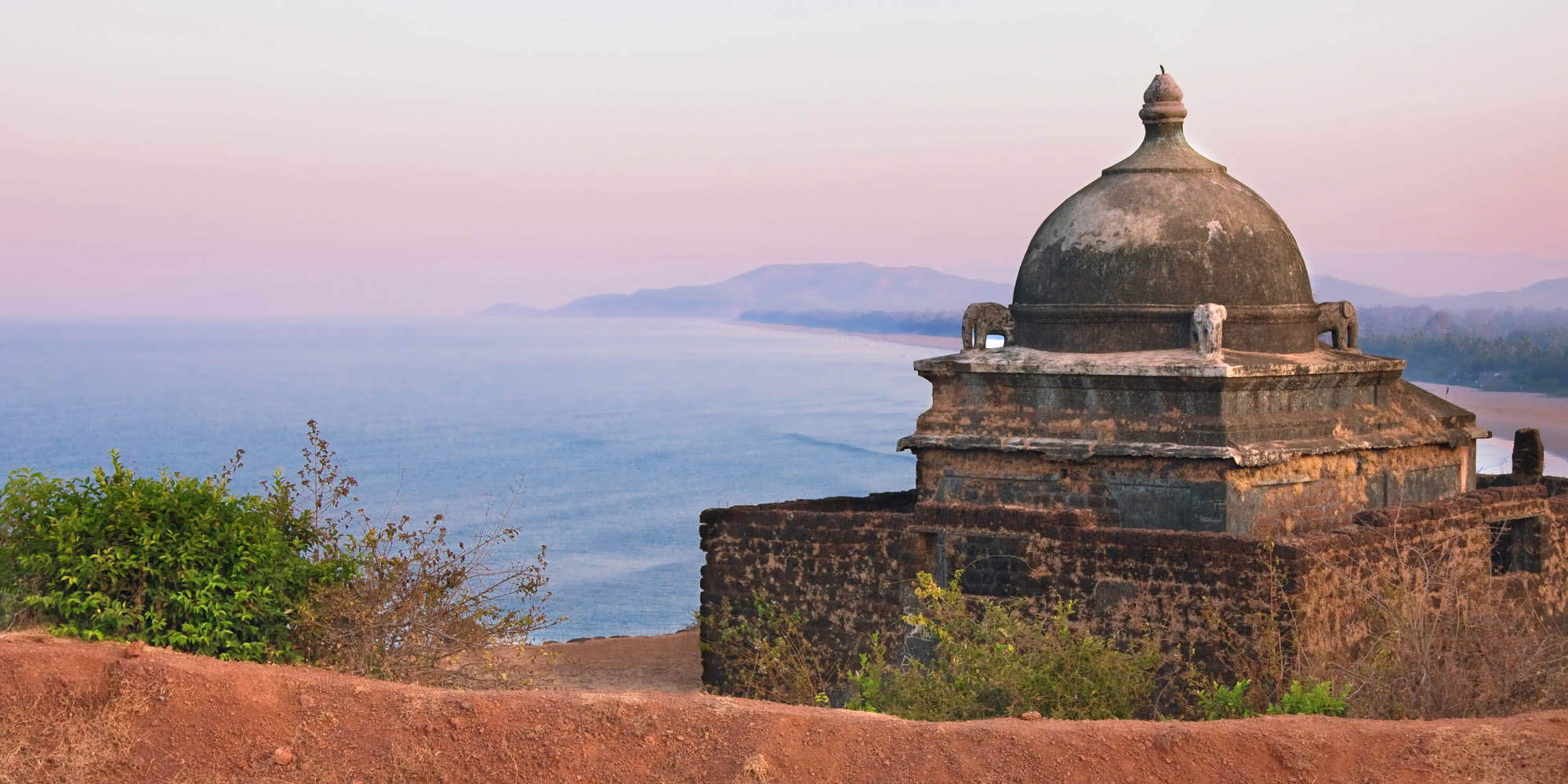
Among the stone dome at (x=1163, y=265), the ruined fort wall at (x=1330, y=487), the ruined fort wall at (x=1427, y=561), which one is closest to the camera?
the ruined fort wall at (x=1427, y=561)

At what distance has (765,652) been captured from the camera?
1348cm

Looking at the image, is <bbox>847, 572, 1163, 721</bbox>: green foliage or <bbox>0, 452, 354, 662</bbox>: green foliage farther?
<bbox>847, 572, 1163, 721</bbox>: green foliage

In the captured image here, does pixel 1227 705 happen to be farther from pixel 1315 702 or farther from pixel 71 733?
pixel 71 733

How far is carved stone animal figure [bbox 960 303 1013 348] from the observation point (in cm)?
1401

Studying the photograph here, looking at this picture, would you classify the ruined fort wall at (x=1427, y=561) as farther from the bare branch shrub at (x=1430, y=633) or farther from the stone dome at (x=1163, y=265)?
the stone dome at (x=1163, y=265)

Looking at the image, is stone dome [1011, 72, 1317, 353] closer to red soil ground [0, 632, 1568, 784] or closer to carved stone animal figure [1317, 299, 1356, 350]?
carved stone animal figure [1317, 299, 1356, 350]

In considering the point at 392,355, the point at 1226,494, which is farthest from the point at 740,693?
the point at 392,355

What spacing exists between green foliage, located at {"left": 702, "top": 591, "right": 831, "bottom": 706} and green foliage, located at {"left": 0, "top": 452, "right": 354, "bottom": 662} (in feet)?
16.3

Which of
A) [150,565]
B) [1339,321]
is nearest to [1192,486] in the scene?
[1339,321]

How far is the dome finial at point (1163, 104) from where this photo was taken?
1415 centimetres

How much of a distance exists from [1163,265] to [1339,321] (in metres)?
1.90

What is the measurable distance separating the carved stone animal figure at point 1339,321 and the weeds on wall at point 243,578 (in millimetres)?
7409

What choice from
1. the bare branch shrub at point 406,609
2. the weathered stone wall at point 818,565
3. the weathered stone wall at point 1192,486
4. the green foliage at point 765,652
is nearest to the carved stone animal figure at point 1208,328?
the weathered stone wall at point 1192,486

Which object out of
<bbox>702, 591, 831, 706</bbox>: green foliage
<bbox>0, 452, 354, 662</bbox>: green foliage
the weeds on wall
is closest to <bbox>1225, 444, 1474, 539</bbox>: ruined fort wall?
<bbox>702, 591, 831, 706</bbox>: green foliage
